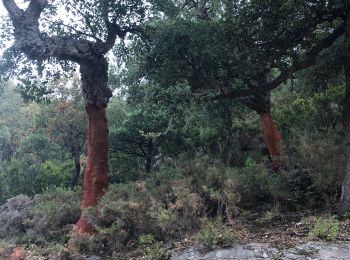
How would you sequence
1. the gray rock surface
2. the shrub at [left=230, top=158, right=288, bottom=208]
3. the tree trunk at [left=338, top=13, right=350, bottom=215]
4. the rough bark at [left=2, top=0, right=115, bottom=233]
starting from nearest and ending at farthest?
the gray rock surface
the tree trunk at [left=338, top=13, right=350, bottom=215]
the shrub at [left=230, top=158, right=288, bottom=208]
the rough bark at [left=2, top=0, right=115, bottom=233]

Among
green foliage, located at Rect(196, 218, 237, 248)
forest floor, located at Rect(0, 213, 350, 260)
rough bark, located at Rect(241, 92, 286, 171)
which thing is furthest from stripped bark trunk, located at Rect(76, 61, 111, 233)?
rough bark, located at Rect(241, 92, 286, 171)

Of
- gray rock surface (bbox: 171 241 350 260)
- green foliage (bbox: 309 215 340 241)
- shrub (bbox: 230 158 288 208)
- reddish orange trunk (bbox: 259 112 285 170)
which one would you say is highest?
reddish orange trunk (bbox: 259 112 285 170)

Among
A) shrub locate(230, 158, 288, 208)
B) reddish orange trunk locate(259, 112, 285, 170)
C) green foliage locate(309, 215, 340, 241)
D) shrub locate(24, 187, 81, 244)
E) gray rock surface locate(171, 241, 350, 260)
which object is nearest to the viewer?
gray rock surface locate(171, 241, 350, 260)

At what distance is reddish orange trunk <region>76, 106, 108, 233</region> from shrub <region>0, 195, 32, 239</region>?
3.49m

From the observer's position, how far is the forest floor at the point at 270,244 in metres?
6.32

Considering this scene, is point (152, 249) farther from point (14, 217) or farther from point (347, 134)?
point (14, 217)

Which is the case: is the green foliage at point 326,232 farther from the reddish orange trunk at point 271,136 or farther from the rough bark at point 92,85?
the reddish orange trunk at point 271,136

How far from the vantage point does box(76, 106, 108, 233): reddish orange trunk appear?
1053 centimetres

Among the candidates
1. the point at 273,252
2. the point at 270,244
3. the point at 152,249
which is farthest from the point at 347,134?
the point at 152,249

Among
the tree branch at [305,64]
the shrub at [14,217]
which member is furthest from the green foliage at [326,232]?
the shrub at [14,217]

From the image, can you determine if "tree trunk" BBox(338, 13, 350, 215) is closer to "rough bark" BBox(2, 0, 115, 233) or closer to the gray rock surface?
the gray rock surface

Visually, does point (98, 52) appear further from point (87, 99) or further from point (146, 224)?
point (146, 224)

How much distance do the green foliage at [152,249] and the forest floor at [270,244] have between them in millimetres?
159

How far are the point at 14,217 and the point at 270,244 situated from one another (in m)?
9.22
